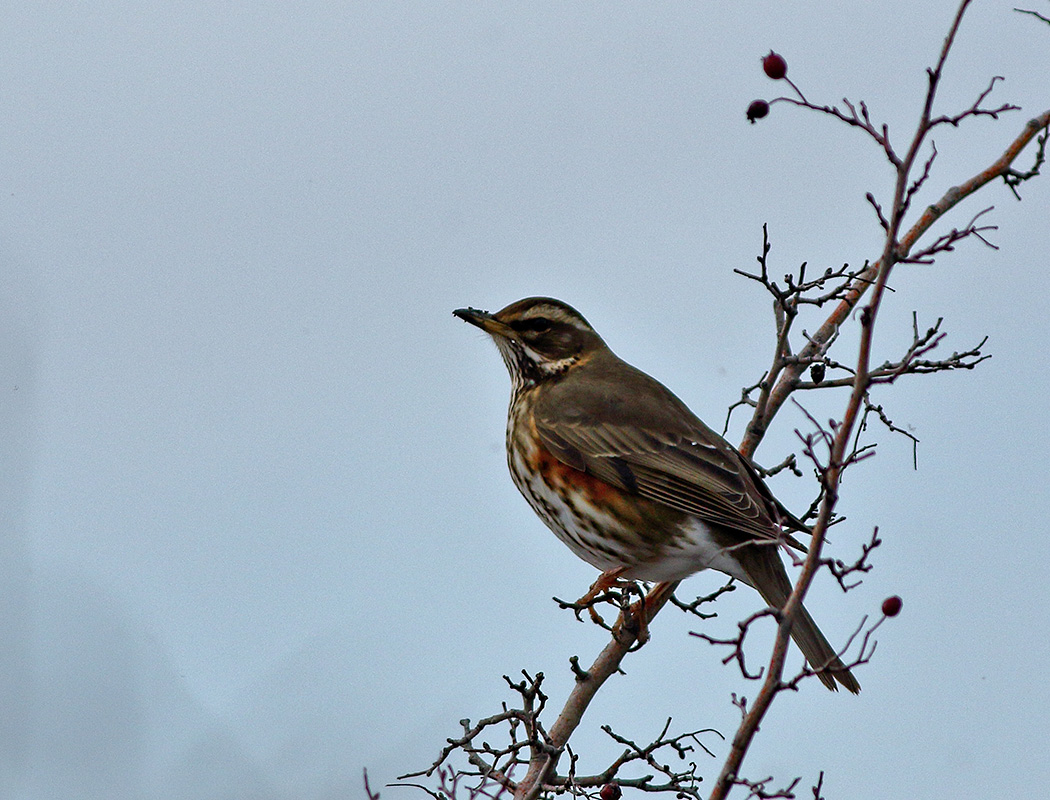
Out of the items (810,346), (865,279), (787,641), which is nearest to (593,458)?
(810,346)

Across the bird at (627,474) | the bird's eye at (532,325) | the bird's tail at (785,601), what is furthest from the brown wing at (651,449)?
the bird's eye at (532,325)

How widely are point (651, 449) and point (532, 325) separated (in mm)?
1284

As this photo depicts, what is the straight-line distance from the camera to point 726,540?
250 inches

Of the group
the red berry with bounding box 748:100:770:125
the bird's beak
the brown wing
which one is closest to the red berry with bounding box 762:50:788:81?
the red berry with bounding box 748:100:770:125

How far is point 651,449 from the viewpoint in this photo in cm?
684

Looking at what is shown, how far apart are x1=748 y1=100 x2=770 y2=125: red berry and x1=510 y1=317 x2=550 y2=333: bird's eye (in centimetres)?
297

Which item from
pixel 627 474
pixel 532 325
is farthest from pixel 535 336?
pixel 627 474

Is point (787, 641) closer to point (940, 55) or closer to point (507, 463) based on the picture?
point (940, 55)

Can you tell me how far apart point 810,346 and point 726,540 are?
42.3 inches

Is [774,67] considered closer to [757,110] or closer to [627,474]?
[757,110]

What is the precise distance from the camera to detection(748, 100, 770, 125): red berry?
482 cm

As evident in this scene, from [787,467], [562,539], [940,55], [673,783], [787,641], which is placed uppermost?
[787,467]

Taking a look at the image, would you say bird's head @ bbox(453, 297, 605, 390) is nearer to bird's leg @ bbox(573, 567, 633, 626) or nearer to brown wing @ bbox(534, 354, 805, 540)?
brown wing @ bbox(534, 354, 805, 540)

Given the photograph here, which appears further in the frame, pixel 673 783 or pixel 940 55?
pixel 673 783
